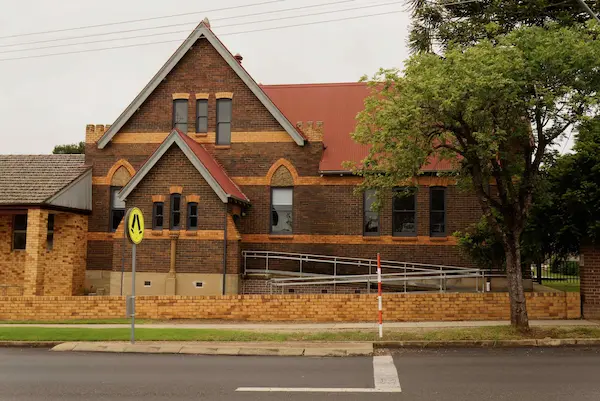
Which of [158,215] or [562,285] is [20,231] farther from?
[562,285]

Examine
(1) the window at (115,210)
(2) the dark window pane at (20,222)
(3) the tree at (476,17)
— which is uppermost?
(3) the tree at (476,17)

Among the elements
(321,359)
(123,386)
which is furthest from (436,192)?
(123,386)

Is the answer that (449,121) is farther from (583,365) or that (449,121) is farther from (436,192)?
(436,192)

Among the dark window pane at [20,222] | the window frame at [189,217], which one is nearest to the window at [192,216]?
the window frame at [189,217]

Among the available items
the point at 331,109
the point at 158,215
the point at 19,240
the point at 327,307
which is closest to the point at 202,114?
the point at 158,215

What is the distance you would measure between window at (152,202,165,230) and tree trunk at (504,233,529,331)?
12586mm

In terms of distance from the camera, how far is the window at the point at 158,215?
73.2ft

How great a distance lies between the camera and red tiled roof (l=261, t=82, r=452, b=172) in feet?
78.8

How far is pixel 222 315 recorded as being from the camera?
1789 cm

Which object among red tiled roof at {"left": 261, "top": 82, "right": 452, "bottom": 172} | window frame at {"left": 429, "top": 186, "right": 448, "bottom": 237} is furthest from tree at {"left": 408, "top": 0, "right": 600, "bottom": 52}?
window frame at {"left": 429, "top": 186, "right": 448, "bottom": 237}

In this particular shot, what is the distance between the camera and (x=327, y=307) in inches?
690

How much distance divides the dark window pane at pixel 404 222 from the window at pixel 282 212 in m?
4.22

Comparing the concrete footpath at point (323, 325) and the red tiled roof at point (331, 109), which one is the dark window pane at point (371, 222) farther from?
the concrete footpath at point (323, 325)

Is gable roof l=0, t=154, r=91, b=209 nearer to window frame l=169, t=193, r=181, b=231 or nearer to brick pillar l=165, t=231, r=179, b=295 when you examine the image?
window frame l=169, t=193, r=181, b=231
